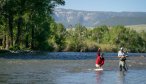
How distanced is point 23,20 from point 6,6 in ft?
50.7

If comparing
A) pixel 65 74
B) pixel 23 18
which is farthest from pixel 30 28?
pixel 65 74

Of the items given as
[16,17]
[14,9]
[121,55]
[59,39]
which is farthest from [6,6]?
[59,39]

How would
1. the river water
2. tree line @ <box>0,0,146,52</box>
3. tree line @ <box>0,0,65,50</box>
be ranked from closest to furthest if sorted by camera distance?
the river water < tree line @ <box>0,0,65,50</box> < tree line @ <box>0,0,146,52</box>

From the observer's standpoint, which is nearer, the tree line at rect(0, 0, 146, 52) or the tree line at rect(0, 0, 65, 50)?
the tree line at rect(0, 0, 65, 50)

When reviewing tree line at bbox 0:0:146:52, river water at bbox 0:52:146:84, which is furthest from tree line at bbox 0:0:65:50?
river water at bbox 0:52:146:84

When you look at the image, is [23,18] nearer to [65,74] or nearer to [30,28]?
[30,28]

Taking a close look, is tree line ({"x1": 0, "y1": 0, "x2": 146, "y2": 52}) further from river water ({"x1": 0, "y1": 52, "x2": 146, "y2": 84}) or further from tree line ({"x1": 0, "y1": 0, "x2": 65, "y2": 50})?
river water ({"x1": 0, "y1": 52, "x2": 146, "y2": 84})

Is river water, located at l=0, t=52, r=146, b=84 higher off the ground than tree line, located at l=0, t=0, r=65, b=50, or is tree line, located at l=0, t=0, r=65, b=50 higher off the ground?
tree line, located at l=0, t=0, r=65, b=50

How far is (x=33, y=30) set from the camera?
100562mm

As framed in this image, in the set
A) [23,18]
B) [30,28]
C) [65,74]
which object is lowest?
[65,74]

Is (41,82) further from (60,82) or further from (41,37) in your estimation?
(41,37)

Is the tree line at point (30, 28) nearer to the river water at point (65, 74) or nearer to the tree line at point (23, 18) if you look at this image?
the tree line at point (23, 18)

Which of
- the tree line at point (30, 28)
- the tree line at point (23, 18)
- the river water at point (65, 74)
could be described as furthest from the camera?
the tree line at point (30, 28)

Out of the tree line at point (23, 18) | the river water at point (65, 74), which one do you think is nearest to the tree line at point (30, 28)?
the tree line at point (23, 18)
